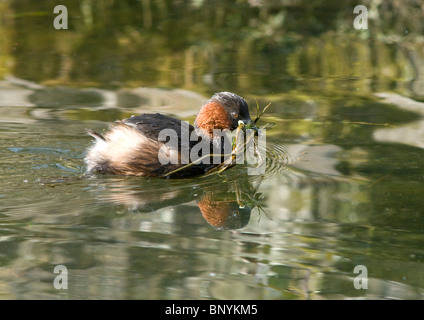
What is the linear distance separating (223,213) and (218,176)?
733 millimetres

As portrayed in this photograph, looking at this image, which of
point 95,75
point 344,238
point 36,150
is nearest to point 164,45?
point 95,75

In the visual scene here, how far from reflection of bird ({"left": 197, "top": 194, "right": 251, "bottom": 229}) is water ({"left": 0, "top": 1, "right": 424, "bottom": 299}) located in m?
0.02

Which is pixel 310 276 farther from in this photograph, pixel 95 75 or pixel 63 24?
pixel 63 24

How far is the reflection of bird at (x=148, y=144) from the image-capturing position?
17.8ft

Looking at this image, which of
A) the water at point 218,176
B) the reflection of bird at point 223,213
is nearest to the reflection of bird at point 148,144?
the water at point 218,176

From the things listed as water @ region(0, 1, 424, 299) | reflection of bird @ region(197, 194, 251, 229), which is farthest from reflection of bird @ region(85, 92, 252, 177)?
reflection of bird @ region(197, 194, 251, 229)

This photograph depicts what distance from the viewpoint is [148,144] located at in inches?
215

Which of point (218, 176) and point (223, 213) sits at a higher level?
point (218, 176)

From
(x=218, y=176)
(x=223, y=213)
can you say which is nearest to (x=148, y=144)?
(x=218, y=176)

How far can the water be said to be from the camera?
3.92 metres

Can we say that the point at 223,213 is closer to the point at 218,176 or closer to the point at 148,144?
the point at 218,176

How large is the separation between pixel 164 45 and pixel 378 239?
584 cm

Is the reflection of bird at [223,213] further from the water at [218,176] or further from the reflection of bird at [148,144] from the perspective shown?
the reflection of bird at [148,144]

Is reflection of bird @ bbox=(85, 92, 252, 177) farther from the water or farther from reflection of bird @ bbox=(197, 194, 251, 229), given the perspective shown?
reflection of bird @ bbox=(197, 194, 251, 229)
